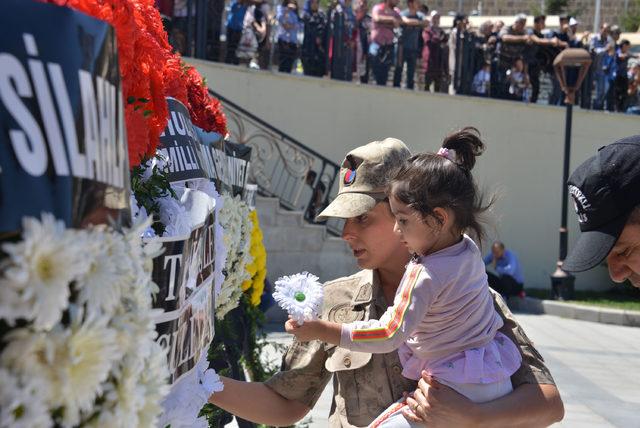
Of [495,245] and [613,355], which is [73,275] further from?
[495,245]

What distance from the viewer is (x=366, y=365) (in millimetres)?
2977

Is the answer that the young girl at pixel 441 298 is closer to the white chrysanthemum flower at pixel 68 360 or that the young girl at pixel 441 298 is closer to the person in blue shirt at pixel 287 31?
the white chrysanthemum flower at pixel 68 360

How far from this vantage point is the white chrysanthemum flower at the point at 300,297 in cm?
264

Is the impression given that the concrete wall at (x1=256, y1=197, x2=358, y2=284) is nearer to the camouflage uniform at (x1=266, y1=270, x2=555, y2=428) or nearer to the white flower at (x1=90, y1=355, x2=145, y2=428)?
the camouflage uniform at (x1=266, y1=270, x2=555, y2=428)

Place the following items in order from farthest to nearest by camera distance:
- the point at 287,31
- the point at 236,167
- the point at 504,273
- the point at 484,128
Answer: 1. the point at 484,128
2. the point at 504,273
3. the point at 287,31
4. the point at 236,167

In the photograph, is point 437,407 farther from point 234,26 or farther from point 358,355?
point 234,26

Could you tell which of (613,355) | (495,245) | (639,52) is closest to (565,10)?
(639,52)

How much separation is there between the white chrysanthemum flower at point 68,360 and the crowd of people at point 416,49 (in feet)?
50.3

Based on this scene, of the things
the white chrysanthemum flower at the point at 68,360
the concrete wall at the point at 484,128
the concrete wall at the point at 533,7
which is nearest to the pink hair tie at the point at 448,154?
the white chrysanthemum flower at the point at 68,360

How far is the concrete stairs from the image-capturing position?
15.9 m

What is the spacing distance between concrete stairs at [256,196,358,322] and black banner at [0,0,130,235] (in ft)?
47.0

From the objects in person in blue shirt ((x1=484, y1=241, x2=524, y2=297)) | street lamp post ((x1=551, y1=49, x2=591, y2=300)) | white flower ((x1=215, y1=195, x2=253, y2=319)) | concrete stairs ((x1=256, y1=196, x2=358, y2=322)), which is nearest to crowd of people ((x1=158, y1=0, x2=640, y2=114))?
street lamp post ((x1=551, y1=49, x2=591, y2=300))

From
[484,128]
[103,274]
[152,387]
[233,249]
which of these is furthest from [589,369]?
[103,274]

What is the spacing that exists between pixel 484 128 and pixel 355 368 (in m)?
17.0
